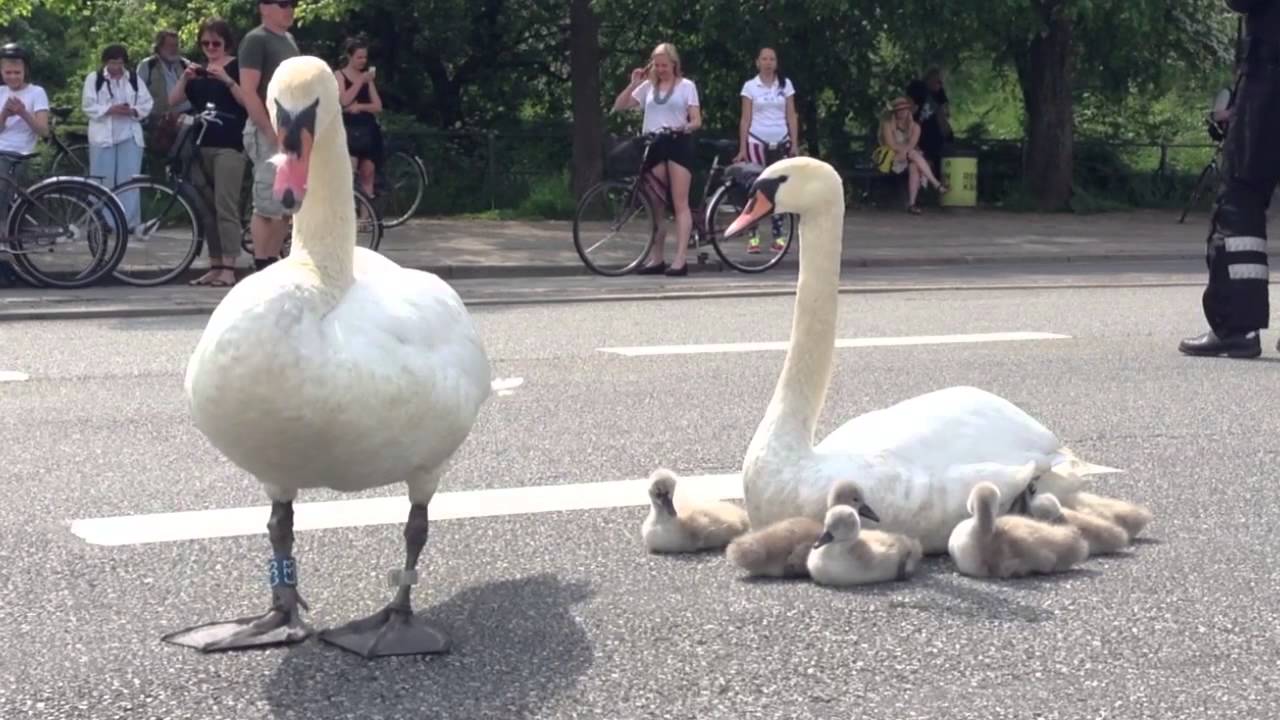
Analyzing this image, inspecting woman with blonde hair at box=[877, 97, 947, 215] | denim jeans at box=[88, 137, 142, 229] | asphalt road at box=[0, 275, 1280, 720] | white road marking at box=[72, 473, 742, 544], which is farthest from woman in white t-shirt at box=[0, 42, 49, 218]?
woman with blonde hair at box=[877, 97, 947, 215]

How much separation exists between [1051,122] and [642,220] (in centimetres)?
1061

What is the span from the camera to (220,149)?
46.9 feet

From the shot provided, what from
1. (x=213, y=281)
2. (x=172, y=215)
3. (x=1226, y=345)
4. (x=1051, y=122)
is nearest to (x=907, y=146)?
(x=1051, y=122)

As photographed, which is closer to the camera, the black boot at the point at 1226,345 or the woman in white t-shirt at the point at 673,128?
the black boot at the point at 1226,345

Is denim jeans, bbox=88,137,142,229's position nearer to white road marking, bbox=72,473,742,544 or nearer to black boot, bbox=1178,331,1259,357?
black boot, bbox=1178,331,1259,357

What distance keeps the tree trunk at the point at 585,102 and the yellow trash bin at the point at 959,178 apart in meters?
4.76

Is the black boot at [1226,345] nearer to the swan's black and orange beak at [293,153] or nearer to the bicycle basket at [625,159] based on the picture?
the swan's black and orange beak at [293,153]

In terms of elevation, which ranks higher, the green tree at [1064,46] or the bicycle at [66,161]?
the green tree at [1064,46]

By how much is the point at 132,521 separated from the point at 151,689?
5.88 feet

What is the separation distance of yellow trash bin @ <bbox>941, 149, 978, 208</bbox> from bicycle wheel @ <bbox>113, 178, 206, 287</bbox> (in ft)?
40.2

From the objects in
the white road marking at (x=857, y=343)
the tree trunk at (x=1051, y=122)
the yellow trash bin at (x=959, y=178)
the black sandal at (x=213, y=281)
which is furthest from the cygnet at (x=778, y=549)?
the tree trunk at (x=1051, y=122)

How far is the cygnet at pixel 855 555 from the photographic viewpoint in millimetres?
5145

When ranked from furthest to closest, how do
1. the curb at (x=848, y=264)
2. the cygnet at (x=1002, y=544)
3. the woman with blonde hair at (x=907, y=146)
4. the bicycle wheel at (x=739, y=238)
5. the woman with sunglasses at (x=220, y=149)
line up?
the woman with blonde hair at (x=907, y=146) → the bicycle wheel at (x=739, y=238) → the curb at (x=848, y=264) → the woman with sunglasses at (x=220, y=149) → the cygnet at (x=1002, y=544)

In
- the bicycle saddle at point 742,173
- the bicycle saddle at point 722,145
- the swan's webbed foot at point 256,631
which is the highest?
the bicycle saddle at point 742,173
